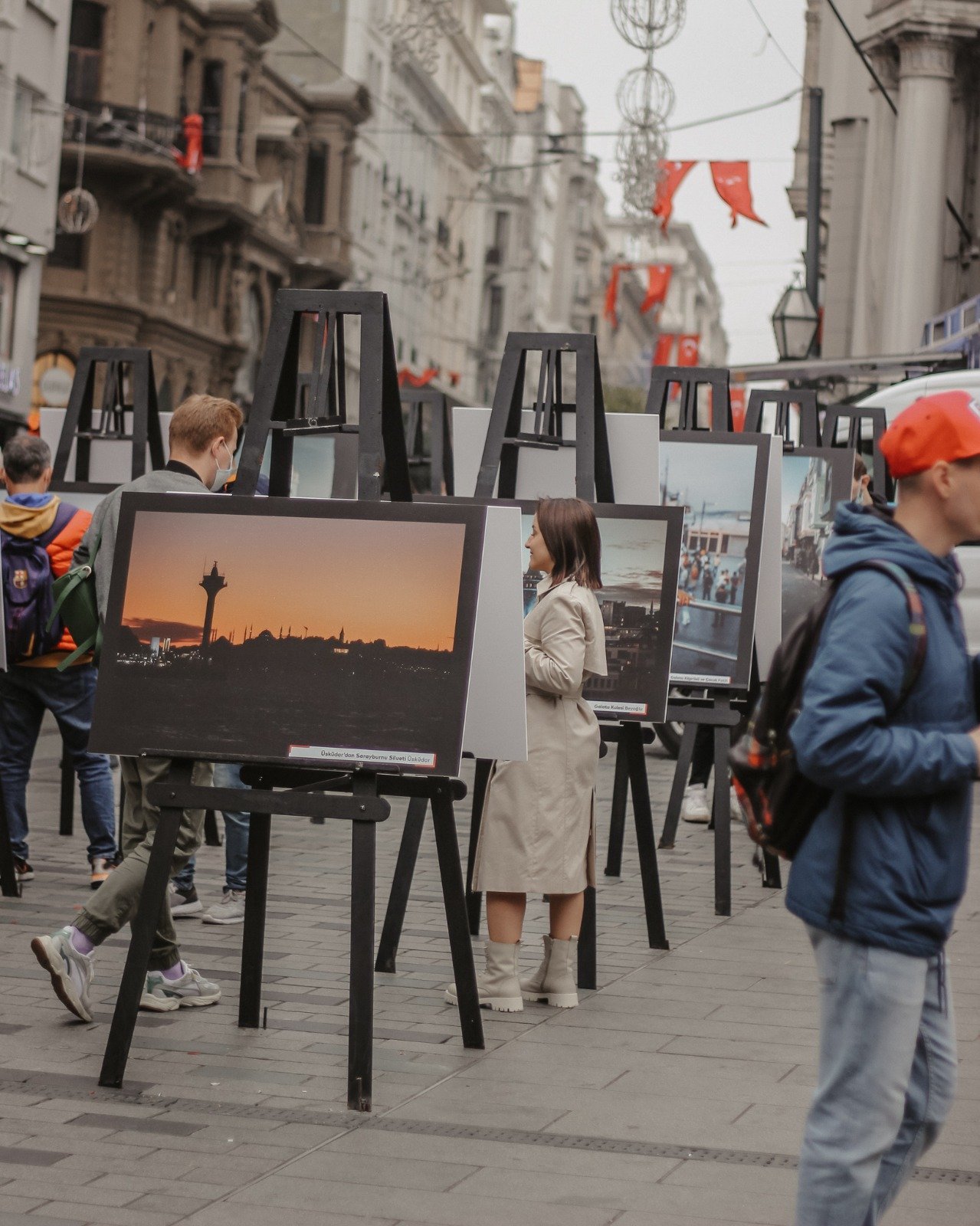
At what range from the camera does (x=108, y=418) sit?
1355 cm

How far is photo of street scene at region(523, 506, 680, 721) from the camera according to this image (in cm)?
857

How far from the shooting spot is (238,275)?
5038 centimetres

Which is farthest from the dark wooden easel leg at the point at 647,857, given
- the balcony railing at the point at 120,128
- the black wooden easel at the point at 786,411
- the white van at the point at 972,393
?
the balcony railing at the point at 120,128

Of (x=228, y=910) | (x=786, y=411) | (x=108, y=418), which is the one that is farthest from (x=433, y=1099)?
(x=786, y=411)

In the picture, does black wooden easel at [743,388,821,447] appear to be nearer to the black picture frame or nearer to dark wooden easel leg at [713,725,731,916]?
dark wooden easel leg at [713,725,731,916]

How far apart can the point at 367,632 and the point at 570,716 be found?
1.42 meters

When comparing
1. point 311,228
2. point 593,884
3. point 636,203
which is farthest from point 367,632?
point 311,228

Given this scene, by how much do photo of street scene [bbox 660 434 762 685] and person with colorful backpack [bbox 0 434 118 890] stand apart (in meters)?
2.96

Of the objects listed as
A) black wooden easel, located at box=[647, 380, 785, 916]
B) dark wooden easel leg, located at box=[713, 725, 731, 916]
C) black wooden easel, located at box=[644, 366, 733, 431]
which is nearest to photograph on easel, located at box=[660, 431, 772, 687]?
black wooden easel, located at box=[647, 380, 785, 916]

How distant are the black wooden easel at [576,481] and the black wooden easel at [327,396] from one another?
142 cm

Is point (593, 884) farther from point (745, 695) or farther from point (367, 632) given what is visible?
point (745, 695)

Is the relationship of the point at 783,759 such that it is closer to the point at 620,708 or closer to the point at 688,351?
the point at 620,708

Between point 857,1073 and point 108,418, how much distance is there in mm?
10607

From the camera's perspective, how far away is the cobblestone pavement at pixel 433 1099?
489 centimetres
